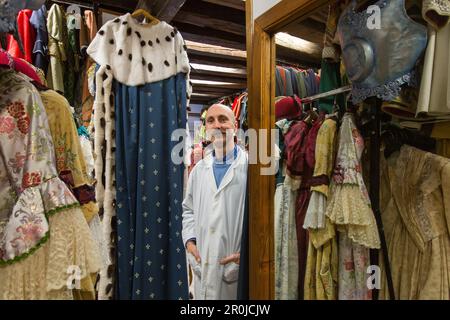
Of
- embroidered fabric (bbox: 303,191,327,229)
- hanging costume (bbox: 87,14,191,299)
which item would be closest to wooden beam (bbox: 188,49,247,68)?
hanging costume (bbox: 87,14,191,299)

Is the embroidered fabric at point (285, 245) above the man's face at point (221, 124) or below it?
below

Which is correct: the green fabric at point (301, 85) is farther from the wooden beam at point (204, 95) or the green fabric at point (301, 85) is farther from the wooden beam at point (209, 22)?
the wooden beam at point (209, 22)

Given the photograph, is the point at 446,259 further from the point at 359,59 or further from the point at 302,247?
the point at 359,59

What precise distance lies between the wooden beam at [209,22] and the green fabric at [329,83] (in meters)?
0.65

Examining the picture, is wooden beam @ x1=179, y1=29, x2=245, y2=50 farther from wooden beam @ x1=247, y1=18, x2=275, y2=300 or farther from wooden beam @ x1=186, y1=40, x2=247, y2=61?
wooden beam @ x1=247, y1=18, x2=275, y2=300

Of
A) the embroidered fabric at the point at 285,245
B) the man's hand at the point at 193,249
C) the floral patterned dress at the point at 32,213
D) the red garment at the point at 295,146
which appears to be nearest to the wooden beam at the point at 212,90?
the red garment at the point at 295,146

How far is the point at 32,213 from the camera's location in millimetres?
525

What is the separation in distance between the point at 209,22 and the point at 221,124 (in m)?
0.61

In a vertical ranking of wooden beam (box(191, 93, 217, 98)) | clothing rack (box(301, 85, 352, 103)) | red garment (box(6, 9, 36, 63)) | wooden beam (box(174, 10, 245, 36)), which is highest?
wooden beam (box(174, 10, 245, 36))

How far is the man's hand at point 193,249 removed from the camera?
0.99 m

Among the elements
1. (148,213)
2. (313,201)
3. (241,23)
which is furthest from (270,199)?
(241,23)

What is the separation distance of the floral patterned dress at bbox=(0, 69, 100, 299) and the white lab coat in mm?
457

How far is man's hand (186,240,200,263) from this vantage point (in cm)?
99

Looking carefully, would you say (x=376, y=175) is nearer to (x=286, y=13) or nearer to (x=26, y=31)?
(x=286, y=13)
